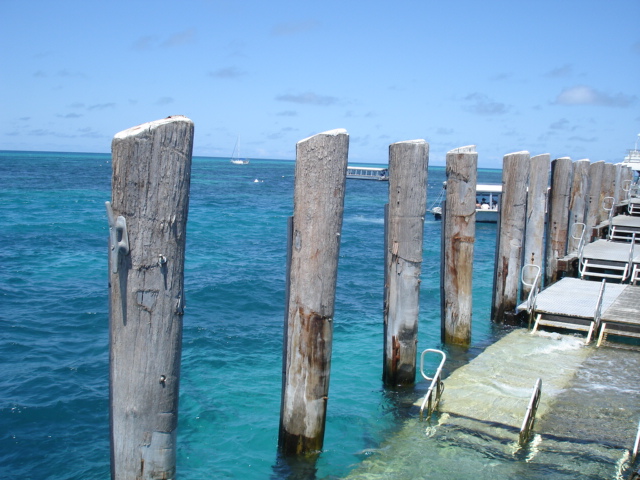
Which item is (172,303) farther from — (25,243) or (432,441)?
(25,243)

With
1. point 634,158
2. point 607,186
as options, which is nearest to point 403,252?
point 607,186

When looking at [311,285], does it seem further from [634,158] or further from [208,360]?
[634,158]

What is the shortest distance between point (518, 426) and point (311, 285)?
3113 mm

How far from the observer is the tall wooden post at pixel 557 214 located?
14.4 meters

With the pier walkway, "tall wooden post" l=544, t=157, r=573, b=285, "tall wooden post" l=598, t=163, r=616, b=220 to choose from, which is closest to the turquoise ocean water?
the pier walkway

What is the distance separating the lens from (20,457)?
7.52 m

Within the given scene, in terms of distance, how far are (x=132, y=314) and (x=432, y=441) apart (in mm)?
4187

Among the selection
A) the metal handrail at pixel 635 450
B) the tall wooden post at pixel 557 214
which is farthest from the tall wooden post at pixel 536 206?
the metal handrail at pixel 635 450

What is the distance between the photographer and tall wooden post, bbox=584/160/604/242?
58.6ft

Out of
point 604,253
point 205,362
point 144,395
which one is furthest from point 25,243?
point 144,395

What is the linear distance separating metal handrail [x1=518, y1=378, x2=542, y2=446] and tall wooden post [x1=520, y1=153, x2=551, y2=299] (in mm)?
5931

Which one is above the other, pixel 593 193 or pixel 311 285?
pixel 593 193

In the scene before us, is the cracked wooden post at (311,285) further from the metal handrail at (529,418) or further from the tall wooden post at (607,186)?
the tall wooden post at (607,186)

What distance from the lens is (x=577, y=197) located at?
643 inches
